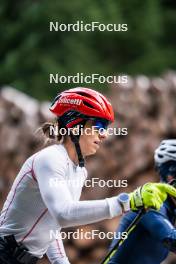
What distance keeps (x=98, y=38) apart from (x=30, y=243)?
13.2 m

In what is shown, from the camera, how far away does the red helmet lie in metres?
4.31

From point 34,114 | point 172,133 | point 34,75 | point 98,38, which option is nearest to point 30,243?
point 34,114

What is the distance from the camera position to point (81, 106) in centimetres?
430

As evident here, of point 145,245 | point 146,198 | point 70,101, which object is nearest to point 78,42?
point 145,245

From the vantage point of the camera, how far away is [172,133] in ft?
48.7

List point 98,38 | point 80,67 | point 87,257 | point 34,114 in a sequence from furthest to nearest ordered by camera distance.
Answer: point 98,38 → point 80,67 → point 87,257 → point 34,114

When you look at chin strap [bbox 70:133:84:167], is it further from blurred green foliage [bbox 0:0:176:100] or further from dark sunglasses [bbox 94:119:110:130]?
blurred green foliage [bbox 0:0:176:100]

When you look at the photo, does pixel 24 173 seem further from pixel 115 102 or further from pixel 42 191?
pixel 115 102

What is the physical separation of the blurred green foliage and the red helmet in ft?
35.6

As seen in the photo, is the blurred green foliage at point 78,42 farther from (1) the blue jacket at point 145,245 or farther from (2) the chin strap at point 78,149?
(2) the chin strap at point 78,149

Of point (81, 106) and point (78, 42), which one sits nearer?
point (81, 106)

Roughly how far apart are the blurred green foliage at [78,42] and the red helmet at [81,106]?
35.6ft

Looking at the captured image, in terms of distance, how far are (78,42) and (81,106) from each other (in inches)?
503

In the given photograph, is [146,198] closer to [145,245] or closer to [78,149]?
[78,149]
